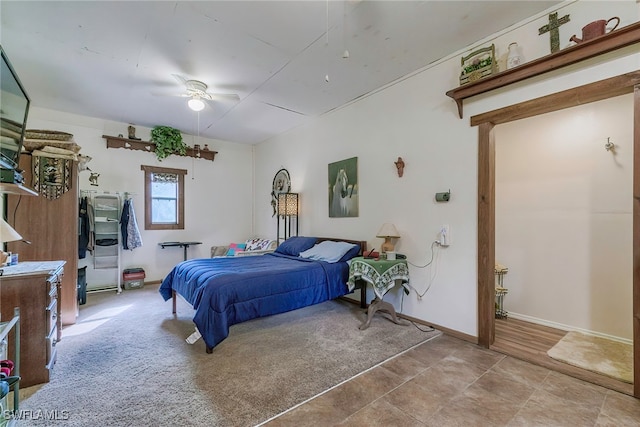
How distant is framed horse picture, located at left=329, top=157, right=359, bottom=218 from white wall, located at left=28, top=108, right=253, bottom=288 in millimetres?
2768

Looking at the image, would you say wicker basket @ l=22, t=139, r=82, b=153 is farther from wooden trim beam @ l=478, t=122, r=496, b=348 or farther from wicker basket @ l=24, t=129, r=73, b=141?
wooden trim beam @ l=478, t=122, r=496, b=348

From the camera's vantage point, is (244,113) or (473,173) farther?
(244,113)

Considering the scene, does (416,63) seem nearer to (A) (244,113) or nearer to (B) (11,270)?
(A) (244,113)

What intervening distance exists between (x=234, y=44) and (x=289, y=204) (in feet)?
9.25

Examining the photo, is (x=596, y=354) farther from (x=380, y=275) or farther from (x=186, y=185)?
(x=186, y=185)

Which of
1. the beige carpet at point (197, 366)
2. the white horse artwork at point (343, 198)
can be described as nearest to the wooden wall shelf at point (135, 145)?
the beige carpet at point (197, 366)

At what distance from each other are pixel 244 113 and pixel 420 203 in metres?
3.14

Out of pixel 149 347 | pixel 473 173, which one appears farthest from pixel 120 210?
pixel 473 173

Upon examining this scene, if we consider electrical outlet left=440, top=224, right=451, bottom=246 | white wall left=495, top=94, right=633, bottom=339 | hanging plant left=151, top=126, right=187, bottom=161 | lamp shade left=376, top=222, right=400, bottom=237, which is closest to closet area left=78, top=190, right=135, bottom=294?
hanging plant left=151, top=126, right=187, bottom=161

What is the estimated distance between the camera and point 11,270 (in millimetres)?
2145

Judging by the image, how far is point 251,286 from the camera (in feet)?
9.11

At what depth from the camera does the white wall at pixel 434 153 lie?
2309 mm

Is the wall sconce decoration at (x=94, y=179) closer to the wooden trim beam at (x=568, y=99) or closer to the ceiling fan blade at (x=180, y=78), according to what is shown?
the ceiling fan blade at (x=180, y=78)

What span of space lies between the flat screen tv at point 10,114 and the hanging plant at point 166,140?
3.18m
